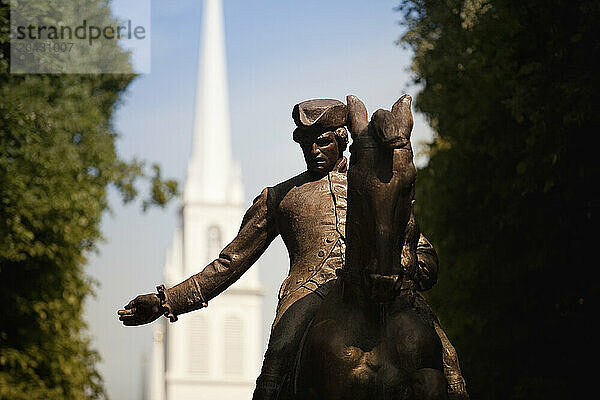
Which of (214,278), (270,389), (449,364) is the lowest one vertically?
(270,389)

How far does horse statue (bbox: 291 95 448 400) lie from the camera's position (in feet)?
19.9

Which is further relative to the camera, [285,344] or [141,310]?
[141,310]

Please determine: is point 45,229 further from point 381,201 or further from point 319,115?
point 381,201

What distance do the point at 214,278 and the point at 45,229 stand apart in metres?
14.7

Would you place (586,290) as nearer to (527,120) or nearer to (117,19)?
(527,120)

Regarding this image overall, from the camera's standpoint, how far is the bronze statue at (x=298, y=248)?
22.9 ft

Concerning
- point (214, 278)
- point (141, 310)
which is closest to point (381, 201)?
point (214, 278)

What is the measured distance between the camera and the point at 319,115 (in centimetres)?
742

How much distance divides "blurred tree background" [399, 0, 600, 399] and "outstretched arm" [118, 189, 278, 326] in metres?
8.57

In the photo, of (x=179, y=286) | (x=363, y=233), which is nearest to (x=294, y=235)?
(x=179, y=286)

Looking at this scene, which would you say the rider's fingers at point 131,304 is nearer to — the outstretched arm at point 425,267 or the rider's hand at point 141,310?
the rider's hand at point 141,310

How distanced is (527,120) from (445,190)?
4.01 meters

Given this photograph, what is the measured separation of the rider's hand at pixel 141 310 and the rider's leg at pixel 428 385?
207cm

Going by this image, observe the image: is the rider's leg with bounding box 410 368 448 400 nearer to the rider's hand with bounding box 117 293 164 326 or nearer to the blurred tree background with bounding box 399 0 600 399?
the rider's hand with bounding box 117 293 164 326
